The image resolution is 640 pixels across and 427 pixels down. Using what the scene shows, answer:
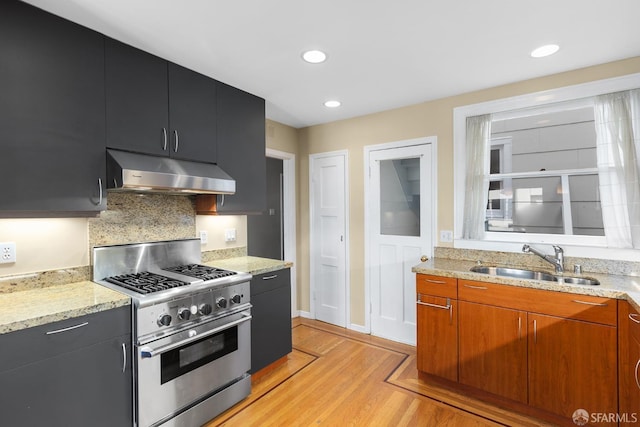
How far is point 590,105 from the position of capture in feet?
8.11

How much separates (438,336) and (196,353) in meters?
1.80

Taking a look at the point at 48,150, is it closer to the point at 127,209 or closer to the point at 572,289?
the point at 127,209

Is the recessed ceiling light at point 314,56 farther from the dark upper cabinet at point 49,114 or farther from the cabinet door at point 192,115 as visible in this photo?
the dark upper cabinet at point 49,114

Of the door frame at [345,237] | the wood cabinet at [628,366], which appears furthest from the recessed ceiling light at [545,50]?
the door frame at [345,237]

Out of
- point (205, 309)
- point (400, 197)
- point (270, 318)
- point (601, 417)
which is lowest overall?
point (601, 417)

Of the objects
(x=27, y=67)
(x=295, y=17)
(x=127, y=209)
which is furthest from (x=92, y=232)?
(x=295, y=17)

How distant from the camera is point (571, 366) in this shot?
6.54ft

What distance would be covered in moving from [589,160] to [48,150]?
3726mm

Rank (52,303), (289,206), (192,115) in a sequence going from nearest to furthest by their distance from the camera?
(52,303)
(192,115)
(289,206)

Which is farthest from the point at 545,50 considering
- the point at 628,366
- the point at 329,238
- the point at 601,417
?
the point at 329,238

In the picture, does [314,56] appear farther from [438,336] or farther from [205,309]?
[438,336]

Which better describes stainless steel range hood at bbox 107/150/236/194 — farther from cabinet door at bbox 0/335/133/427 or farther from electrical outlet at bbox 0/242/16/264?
cabinet door at bbox 0/335/133/427

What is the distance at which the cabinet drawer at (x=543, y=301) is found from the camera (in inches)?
74.7

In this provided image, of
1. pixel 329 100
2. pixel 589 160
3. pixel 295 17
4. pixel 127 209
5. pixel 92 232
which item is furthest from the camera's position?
pixel 329 100
